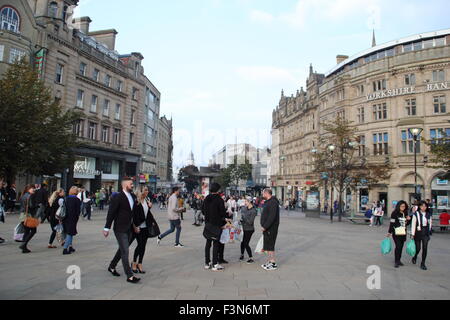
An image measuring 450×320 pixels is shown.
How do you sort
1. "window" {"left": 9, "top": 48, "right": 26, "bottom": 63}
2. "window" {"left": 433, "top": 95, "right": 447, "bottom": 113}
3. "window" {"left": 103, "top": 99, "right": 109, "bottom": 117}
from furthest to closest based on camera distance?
"window" {"left": 103, "top": 99, "right": 109, "bottom": 117} → "window" {"left": 433, "top": 95, "right": 447, "bottom": 113} → "window" {"left": 9, "top": 48, "right": 26, "bottom": 63}

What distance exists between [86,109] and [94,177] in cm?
740

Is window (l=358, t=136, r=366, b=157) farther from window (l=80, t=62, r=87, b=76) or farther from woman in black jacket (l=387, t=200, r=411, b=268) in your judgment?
woman in black jacket (l=387, t=200, r=411, b=268)

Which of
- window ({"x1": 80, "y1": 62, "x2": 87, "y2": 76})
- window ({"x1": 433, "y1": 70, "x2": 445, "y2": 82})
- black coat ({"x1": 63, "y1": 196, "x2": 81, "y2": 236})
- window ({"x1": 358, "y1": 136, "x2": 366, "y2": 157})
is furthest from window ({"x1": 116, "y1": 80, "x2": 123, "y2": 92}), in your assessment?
window ({"x1": 433, "y1": 70, "x2": 445, "y2": 82})

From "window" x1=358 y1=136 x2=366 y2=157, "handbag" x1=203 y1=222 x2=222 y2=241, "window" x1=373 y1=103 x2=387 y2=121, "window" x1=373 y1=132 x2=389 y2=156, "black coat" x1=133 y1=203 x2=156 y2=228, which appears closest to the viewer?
"black coat" x1=133 y1=203 x2=156 y2=228

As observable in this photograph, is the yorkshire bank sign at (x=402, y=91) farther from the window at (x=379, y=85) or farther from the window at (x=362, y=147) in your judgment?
the window at (x=362, y=147)

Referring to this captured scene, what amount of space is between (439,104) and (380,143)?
23.0 ft

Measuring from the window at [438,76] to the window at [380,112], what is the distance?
5.42 m

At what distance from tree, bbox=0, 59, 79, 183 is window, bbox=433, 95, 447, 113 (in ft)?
116

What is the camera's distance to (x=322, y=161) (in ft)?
98.2

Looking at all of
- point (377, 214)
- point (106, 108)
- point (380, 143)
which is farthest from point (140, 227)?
point (380, 143)

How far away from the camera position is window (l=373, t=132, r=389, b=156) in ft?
128

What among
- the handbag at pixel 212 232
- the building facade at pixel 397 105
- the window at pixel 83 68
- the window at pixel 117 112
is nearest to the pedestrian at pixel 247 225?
the handbag at pixel 212 232

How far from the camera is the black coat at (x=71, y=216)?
9.96 m
